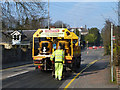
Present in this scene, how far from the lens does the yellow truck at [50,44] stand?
1411 cm

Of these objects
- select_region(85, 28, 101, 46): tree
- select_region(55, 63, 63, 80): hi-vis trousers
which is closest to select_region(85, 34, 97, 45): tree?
select_region(85, 28, 101, 46): tree

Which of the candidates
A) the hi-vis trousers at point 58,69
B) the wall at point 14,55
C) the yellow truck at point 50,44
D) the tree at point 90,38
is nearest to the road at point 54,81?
the hi-vis trousers at point 58,69

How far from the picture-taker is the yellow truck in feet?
46.3

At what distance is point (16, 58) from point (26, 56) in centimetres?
337

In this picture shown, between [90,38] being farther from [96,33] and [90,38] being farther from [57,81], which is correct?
[57,81]

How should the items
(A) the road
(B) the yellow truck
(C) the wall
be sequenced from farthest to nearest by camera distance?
1. (C) the wall
2. (B) the yellow truck
3. (A) the road

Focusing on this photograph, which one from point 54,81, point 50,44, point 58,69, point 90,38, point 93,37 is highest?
point 93,37

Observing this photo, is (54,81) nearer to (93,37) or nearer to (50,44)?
(50,44)

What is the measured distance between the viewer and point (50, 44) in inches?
618

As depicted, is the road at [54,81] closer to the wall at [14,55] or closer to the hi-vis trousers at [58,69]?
the hi-vis trousers at [58,69]

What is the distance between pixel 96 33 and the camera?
113 m

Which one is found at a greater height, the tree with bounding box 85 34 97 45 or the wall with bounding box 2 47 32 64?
the tree with bounding box 85 34 97 45

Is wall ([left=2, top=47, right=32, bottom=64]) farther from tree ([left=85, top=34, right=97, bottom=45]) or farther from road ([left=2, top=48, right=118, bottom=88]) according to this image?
tree ([left=85, top=34, right=97, bottom=45])

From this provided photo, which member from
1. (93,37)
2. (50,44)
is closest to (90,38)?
(93,37)
